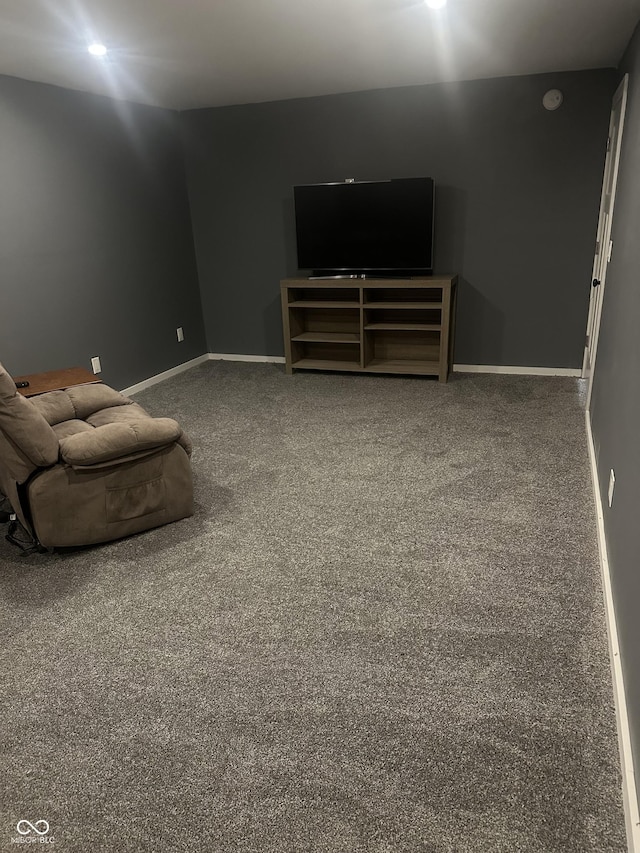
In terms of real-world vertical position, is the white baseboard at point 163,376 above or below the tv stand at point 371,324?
below

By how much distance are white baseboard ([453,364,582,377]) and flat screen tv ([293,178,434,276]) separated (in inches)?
36.1

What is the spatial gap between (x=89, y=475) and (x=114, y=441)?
20cm

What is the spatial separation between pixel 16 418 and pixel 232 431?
5.85ft

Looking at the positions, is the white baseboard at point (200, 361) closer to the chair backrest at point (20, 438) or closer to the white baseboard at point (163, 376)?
the white baseboard at point (163, 376)

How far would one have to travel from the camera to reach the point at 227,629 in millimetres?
2139

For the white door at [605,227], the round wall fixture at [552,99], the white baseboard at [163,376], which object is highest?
the round wall fixture at [552,99]

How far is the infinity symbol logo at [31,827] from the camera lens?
1462mm

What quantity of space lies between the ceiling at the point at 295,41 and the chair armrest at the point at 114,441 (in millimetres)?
1858

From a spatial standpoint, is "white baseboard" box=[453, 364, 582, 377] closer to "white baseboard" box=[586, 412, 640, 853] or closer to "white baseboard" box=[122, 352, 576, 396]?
"white baseboard" box=[122, 352, 576, 396]

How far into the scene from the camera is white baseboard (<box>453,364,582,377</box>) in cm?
493

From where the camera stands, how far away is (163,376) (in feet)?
17.6

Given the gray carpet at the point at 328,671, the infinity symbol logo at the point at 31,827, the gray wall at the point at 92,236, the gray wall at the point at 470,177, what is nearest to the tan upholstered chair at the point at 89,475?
the gray carpet at the point at 328,671

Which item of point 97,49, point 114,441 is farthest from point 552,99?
point 114,441

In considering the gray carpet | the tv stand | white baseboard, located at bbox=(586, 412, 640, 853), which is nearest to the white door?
the tv stand
